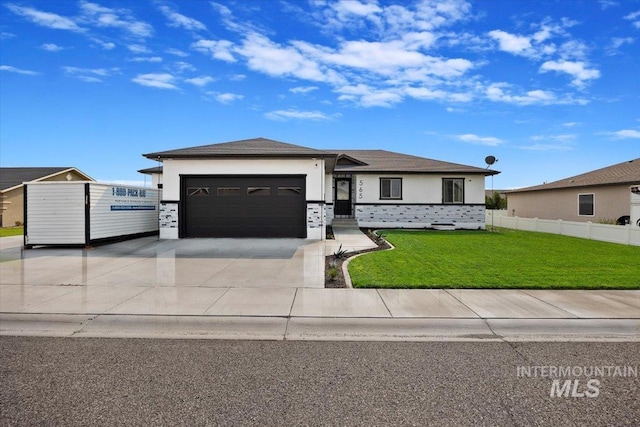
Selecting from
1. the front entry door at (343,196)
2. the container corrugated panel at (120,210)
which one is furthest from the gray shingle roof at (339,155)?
the container corrugated panel at (120,210)

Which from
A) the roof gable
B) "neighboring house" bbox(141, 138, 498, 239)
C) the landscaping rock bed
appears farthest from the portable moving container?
the roof gable

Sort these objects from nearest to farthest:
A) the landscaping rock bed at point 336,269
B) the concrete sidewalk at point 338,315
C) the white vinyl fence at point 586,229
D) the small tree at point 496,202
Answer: the concrete sidewalk at point 338,315, the landscaping rock bed at point 336,269, the white vinyl fence at point 586,229, the small tree at point 496,202

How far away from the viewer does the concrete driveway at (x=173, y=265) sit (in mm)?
8328

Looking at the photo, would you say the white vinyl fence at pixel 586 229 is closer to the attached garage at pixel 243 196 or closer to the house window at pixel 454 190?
the house window at pixel 454 190

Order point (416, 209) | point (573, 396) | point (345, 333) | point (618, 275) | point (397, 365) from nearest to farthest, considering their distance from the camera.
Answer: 1. point (573, 396)
2. point (397, 365)
3. point (345, 333)
4. point (618, 275)
5. point (416, 209)

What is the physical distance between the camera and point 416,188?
2323cm

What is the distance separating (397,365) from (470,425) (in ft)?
3.96

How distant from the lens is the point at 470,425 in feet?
10.1

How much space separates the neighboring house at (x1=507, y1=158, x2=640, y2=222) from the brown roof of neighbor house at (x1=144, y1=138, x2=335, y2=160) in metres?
16.9

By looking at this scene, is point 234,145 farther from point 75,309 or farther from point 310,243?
point 75,309

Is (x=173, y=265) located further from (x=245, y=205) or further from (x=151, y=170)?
(x=151, y=170)

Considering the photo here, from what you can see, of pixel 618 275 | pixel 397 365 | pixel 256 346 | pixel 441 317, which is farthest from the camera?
pixel 618 275

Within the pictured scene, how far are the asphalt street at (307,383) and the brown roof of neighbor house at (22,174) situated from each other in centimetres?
3039

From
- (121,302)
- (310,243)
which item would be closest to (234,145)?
(310,243)
